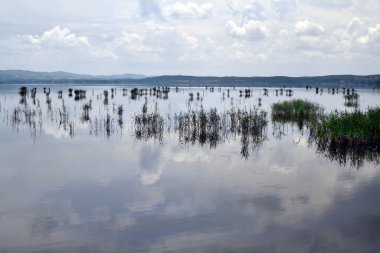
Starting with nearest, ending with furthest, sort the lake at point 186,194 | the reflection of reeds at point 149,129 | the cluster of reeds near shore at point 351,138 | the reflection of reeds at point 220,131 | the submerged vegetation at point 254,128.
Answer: the lake at point 186,194 < the cluster of reeds near shore at point 351,138 < the submerged vegetation at point 254,128 < the reflection of reeds at point 220,131 < the reflection of reeds at point 149,129

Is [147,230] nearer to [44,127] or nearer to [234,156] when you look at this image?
[234,156]

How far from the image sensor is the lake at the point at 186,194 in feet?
35.9

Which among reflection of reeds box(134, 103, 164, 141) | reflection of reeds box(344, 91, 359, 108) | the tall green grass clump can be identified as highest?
reflection of reeds box(344, 91, 359, 108)

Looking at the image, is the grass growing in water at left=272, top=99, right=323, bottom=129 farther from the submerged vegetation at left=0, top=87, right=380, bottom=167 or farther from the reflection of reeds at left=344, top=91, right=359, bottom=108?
the reflection of reeds at left=344, top=91, right=359, bottom=108

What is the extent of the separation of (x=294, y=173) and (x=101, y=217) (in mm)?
9334

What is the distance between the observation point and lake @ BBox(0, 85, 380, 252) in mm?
10938

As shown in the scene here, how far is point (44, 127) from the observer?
107 ft

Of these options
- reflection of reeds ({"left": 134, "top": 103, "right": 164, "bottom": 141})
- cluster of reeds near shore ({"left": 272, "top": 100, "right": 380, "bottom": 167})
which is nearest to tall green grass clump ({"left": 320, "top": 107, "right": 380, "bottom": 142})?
cluster of reeds near shore ({"left": 272, "top": 100, "right": 380, "bottom": 167})

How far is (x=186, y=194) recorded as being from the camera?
15.1m

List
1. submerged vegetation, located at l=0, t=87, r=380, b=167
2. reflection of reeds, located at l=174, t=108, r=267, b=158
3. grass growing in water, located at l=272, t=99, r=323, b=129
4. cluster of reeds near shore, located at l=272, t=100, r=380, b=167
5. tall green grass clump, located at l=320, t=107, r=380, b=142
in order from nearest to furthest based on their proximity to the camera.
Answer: cluster of reeds near shore, located at l=272, t=100, r=380, b=167 < submerged vegetation, located at l=0, t=87, r=380, b=167 < tall green grass clump, located at l=320, t=107, r=380, b=142 < reflection of reeds, located at l=174, t=108, r=267, b=158 < grass growing in water, located at l=272, t=99, r=323, b=129

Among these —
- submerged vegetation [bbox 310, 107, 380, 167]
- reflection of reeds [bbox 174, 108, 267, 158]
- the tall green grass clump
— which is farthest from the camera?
reflection of reeds [bbox 174, 108, 267, 158]

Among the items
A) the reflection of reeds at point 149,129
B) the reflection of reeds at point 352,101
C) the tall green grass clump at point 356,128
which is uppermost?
the reflection of reeds at point 352,101

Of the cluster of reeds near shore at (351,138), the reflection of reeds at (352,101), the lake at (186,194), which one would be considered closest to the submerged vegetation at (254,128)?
the cluster of reeds near shore at (351,138)

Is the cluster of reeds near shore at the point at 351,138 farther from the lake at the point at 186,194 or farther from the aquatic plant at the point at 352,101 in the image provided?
A: the aquatic plant at the point at 352,101
